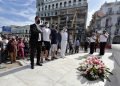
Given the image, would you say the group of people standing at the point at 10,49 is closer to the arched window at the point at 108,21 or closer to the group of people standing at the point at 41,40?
the group of people standing at the point at 41,40

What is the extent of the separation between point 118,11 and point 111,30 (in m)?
6.55

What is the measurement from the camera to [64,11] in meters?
54.0

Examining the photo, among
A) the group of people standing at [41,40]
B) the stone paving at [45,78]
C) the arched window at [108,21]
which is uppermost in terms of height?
the arched window at [108,21]

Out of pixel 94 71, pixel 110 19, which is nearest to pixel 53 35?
pixel 94 71

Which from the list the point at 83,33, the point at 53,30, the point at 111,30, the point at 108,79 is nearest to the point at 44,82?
the point at 108,79

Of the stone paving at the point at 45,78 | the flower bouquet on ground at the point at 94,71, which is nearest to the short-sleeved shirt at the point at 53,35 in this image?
the stone paving at the point at 45,78

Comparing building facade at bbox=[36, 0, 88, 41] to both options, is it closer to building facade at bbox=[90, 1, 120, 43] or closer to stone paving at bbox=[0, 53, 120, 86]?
building facade at bbox=[90, 1, 120, 43]

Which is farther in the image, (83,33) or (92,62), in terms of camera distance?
(83,33)

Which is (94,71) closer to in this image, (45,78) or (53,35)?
(45,78)

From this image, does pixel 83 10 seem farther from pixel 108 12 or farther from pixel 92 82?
pixel 92 82

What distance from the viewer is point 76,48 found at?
1972 centimetres

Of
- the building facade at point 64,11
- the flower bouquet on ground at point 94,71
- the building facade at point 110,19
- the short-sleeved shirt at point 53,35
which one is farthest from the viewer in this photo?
the building facade at point 110,19

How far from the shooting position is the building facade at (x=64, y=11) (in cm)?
4934

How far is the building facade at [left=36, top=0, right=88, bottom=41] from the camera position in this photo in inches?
1943
